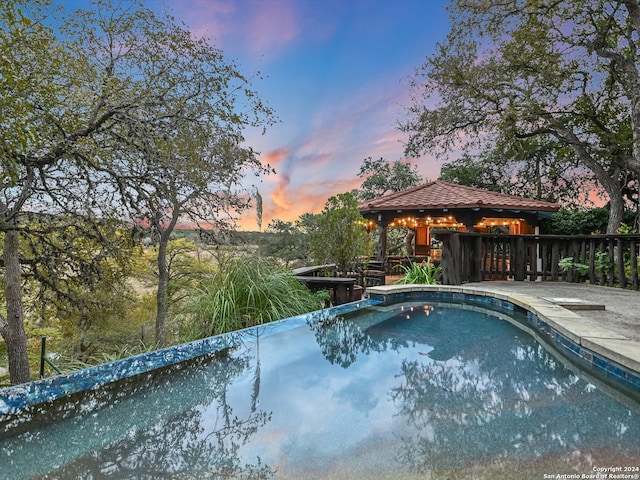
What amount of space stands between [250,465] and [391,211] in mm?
10110

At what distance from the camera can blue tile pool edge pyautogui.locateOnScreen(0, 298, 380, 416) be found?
2.05 meters

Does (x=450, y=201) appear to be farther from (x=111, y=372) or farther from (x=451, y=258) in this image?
(x=111, y=372)

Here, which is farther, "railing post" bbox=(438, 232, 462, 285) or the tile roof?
the tile roof

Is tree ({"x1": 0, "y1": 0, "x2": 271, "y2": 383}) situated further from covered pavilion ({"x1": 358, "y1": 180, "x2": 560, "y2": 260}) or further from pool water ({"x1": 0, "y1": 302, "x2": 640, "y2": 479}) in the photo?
covered pavilion ({"x1": 358, "y1": 180, "x2": 560, "y2": 260})

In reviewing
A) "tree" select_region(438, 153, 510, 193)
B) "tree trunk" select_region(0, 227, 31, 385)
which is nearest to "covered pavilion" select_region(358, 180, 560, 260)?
"tree" select_region(438, 153, 510, 193)

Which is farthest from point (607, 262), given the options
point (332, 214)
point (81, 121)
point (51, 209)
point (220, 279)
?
point (51, 209)

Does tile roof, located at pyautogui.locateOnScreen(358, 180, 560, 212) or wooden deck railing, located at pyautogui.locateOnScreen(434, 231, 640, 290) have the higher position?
tile roof, located at pyautogui.locateOnScreen(358, 180, 560, 212)

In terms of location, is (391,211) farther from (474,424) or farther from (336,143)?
(474,424)

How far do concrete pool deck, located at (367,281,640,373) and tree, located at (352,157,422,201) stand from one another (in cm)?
1256

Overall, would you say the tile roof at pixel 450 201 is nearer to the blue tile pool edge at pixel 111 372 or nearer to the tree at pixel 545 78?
the tree at pixel 545 78

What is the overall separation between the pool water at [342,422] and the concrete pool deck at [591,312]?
263 mm

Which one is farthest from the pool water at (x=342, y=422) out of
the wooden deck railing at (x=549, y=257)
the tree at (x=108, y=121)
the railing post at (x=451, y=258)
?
the wooden deck railing at (x=549, y=257)

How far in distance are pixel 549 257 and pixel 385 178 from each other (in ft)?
37.7

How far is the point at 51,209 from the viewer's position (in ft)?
18.8
